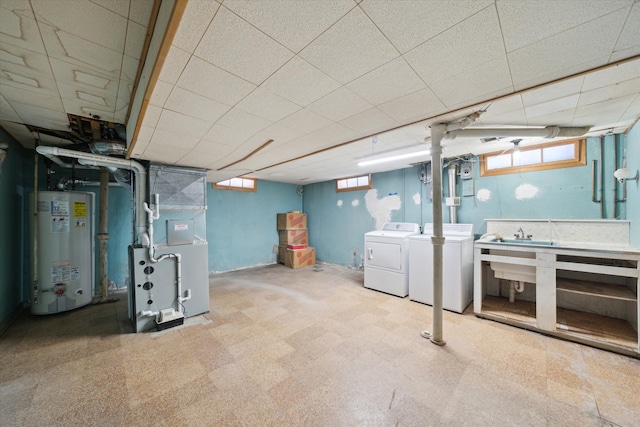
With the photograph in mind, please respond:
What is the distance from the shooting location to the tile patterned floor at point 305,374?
1.59 meters

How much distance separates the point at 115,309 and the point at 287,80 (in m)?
4.13

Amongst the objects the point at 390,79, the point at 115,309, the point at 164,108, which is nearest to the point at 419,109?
the point at 390,79

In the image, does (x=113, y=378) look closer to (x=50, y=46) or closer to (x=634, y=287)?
(x=50, y=46)

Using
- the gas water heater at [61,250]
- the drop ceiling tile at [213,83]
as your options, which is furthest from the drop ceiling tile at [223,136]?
the gas water heater at [61,250]

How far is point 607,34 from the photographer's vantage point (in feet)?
3.73

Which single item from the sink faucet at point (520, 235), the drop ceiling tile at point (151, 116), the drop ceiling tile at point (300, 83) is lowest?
the sink faucet at point (520, 235)

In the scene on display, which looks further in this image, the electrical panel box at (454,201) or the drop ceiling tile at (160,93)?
the electrical panel box at (454,201)

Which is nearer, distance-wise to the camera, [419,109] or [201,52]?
[201,52]

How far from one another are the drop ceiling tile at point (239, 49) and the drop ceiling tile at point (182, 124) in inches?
32.3

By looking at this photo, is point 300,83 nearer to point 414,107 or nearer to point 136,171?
point 414,107

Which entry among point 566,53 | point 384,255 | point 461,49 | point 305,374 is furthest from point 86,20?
point 384,255

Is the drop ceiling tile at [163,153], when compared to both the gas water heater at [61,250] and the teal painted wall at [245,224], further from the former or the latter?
the teal painted wall at [245,224]

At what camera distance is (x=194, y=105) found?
1.73 meters

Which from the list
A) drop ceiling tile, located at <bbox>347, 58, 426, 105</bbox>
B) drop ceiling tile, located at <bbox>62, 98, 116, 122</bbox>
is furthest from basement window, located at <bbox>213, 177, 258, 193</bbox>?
drop ceiling tile, located at <bbox>347, 58, 426, 105</bbox>
